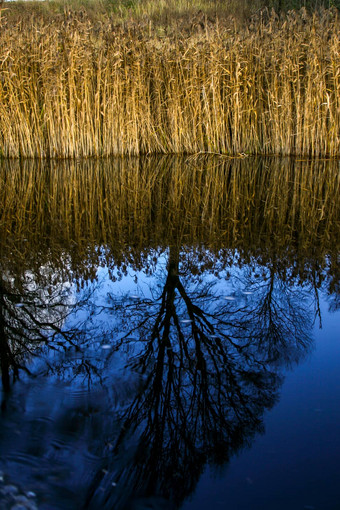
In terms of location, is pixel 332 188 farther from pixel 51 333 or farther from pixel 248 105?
pixel 51 333

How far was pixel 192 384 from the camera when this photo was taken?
2.12 m

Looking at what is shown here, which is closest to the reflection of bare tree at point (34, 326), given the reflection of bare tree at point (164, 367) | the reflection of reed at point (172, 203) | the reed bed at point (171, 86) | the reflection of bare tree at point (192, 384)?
the reflection of bare tree at point (164, 367)

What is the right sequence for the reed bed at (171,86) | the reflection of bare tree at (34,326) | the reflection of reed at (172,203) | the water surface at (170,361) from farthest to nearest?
the reed bed at (171,86), the reflection of reed at (172,203), the reflection of bare tree at (34,326), the water surface at (170,361)

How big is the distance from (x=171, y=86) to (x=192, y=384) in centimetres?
846

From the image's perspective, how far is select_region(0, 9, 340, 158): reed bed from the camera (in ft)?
28.5

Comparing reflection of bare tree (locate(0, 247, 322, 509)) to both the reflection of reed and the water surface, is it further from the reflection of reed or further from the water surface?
the reflection of reed

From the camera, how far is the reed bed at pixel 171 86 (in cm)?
869

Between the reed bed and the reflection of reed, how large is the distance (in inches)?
34.8

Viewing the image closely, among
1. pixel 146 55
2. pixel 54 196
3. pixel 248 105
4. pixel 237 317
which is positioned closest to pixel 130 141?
pixel 146 55

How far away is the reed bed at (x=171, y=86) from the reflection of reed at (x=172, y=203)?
34.8 inches

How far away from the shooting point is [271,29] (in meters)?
8.78

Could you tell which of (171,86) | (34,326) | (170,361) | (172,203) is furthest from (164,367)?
(171,86)

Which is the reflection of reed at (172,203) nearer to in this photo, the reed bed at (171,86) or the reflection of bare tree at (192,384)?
the reed bed at (171,86)

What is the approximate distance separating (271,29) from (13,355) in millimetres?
8072
